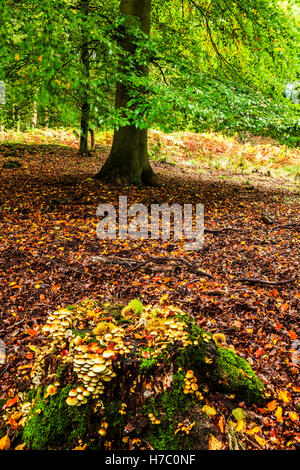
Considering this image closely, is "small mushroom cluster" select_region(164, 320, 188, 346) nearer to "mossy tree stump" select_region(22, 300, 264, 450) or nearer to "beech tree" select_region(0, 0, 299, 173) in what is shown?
"mossy tree stump" select_region(22, 300, 264, 450)

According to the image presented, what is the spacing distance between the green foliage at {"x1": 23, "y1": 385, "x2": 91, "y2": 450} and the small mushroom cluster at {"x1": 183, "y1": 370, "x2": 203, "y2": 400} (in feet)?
2.21

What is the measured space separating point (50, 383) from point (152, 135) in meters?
20.3

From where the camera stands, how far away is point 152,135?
20359 millimetres

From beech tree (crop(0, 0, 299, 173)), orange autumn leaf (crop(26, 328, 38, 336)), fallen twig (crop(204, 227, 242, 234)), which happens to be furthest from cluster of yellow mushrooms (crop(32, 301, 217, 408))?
fallen twig (crop(204, 227, 242, 234))

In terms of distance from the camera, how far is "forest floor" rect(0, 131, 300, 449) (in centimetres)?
250

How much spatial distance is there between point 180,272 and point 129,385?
2.56 m

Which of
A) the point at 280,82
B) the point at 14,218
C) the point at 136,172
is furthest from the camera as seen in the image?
the point at 280,82

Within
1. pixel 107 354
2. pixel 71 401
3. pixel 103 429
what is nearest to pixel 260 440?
pixel 103 429

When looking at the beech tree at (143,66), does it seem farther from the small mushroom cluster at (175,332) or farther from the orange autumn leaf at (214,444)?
the orange autumn leaf at (214,444)

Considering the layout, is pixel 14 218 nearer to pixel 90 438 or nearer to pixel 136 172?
pixel 136 172

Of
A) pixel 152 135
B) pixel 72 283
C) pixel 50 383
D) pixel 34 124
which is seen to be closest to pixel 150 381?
pixel 50 383

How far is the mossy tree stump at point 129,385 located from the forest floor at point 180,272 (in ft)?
0.71

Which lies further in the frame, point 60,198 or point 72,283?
point 60,198

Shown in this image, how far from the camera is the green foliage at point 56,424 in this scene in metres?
1.74
